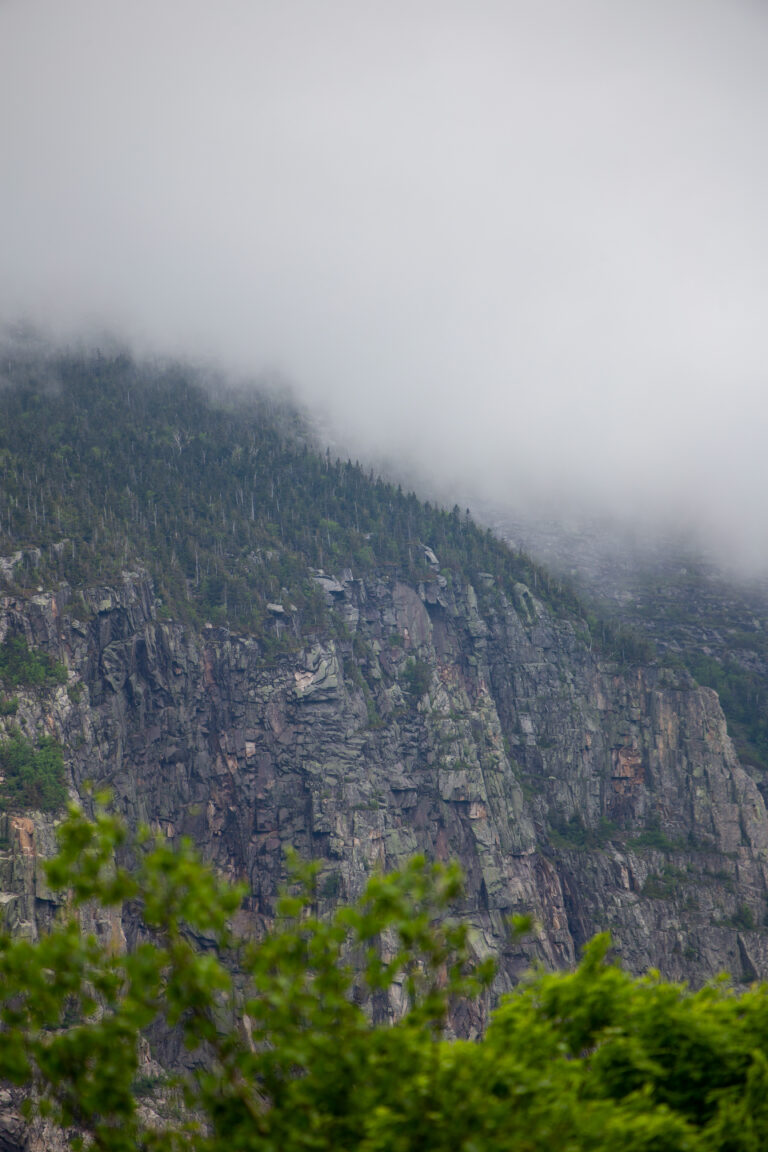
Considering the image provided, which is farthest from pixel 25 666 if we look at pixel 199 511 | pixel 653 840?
pixel 653 840

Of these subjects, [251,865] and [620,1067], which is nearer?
[620,1067]

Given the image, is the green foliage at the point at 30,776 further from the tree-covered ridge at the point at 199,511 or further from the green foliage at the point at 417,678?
the green foliage at the point at 417,678

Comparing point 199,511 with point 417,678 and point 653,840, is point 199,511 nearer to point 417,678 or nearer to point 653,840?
point 417,678

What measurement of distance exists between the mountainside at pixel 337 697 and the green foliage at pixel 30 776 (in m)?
0.52

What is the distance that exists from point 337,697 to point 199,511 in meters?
42.6

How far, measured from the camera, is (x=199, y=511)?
17475 cm

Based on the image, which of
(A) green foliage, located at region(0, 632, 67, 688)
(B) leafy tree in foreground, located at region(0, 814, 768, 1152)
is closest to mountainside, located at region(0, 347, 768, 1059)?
(A) green foliage, located at region(0, 632, 67, 688)

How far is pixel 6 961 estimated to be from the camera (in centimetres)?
1923

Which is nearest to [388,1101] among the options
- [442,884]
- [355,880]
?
[442,884]

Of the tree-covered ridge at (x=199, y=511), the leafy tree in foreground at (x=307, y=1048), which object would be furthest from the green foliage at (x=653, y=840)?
the leafy tree in foreground at (x=307, y=1048)

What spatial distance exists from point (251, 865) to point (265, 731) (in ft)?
68.3

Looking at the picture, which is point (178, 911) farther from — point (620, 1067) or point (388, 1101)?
point (620, 1067)

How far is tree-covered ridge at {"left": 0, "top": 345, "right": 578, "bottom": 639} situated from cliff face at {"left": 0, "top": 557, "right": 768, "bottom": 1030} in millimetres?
5701

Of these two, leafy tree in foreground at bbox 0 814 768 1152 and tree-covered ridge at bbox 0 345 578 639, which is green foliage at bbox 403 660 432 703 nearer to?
tree-covered ridge at bbox 0 345 578 639
